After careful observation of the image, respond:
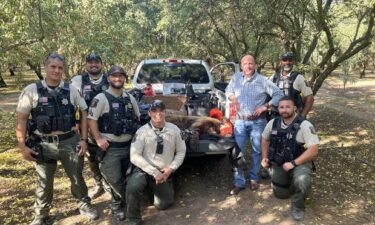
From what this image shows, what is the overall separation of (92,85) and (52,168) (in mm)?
1327

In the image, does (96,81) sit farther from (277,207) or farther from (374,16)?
(374,16)

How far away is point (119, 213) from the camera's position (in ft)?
14.9

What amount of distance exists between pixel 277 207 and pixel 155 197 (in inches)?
61.9

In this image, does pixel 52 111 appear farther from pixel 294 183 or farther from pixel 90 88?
pixel 294 183

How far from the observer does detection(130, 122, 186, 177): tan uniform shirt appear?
4434mm

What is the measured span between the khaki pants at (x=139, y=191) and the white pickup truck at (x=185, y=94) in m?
0.68

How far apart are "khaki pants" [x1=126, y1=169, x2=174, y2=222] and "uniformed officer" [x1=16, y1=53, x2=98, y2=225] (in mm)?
567

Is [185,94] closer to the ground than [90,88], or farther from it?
closer to the ground

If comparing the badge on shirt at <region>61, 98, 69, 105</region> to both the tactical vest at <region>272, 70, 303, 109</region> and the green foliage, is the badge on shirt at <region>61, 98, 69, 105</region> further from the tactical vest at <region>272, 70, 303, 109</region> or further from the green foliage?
the tactical vest at <region>272, 70, 303, 109</region>

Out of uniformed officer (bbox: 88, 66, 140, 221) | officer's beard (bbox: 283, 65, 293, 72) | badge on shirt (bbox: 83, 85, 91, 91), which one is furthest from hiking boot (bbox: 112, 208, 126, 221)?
officer's beard (bbox: 283, 65, 293, 72)

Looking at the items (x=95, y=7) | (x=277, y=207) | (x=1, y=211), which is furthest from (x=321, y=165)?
(x=95, y=7)

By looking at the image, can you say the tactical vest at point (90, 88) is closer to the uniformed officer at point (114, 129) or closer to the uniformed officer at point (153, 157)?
the uniformed officer at point (114, 129)

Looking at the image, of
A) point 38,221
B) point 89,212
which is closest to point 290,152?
point 89,212

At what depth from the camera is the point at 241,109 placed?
510 cm
